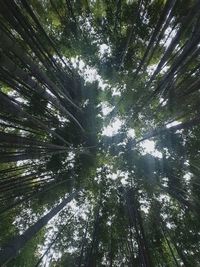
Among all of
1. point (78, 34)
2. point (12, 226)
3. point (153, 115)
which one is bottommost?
point (12, 226)

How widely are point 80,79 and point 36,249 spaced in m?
5.61

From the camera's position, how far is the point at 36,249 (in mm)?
7898

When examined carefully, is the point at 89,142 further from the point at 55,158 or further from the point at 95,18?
the point at 95,18

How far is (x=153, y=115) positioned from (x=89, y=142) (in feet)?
7.20

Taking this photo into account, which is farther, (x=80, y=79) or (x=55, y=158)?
(x=80, y=79)

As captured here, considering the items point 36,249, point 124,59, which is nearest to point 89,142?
point 124,59

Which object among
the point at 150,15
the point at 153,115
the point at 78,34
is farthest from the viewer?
the point at 153,115

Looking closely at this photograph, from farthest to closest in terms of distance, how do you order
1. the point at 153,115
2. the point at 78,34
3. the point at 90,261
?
the point at 153,115 → the point at 78,34 → the point at 90,261

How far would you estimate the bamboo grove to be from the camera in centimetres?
662

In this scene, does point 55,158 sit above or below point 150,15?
below

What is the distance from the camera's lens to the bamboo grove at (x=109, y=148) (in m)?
6.62

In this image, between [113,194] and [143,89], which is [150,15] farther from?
[113,194]

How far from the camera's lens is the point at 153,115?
25.6ft

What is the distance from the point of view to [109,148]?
8.04m
